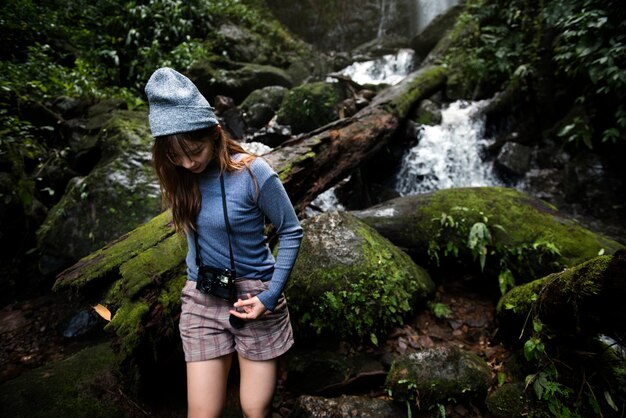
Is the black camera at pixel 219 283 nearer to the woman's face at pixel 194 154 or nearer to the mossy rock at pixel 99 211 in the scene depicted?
the woman's face at pixel 194 154

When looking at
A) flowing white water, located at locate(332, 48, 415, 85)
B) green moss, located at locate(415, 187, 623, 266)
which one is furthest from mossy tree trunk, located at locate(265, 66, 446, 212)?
flowing white water, located at locate(332, 48, 415, 85)

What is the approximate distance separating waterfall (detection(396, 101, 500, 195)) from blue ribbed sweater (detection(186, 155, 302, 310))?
6453mm

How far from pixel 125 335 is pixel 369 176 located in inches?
266

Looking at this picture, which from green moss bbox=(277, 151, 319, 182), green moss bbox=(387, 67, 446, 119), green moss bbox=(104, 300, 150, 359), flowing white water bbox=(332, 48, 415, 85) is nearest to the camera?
green moss bbox=(104, 300, 150, 359)

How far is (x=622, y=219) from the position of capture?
565 centimetres

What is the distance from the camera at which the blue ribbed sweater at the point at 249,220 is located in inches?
73.6

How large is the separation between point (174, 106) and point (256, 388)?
5.66 feet

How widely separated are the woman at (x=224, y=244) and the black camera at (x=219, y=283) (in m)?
0.03

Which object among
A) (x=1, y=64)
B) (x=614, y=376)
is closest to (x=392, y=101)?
(x=614, y=376)

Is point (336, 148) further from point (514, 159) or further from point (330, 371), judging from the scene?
point (514, 159)

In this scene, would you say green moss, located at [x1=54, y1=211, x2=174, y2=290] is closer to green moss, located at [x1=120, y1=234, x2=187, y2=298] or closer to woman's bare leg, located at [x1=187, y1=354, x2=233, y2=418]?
green moss, located at [x1=120, y1=234, x2=187, y2=298]

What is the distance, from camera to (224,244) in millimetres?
1963

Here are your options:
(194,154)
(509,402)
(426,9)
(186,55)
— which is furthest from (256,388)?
(426,9)

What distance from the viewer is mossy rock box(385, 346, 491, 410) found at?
8.78 feet
